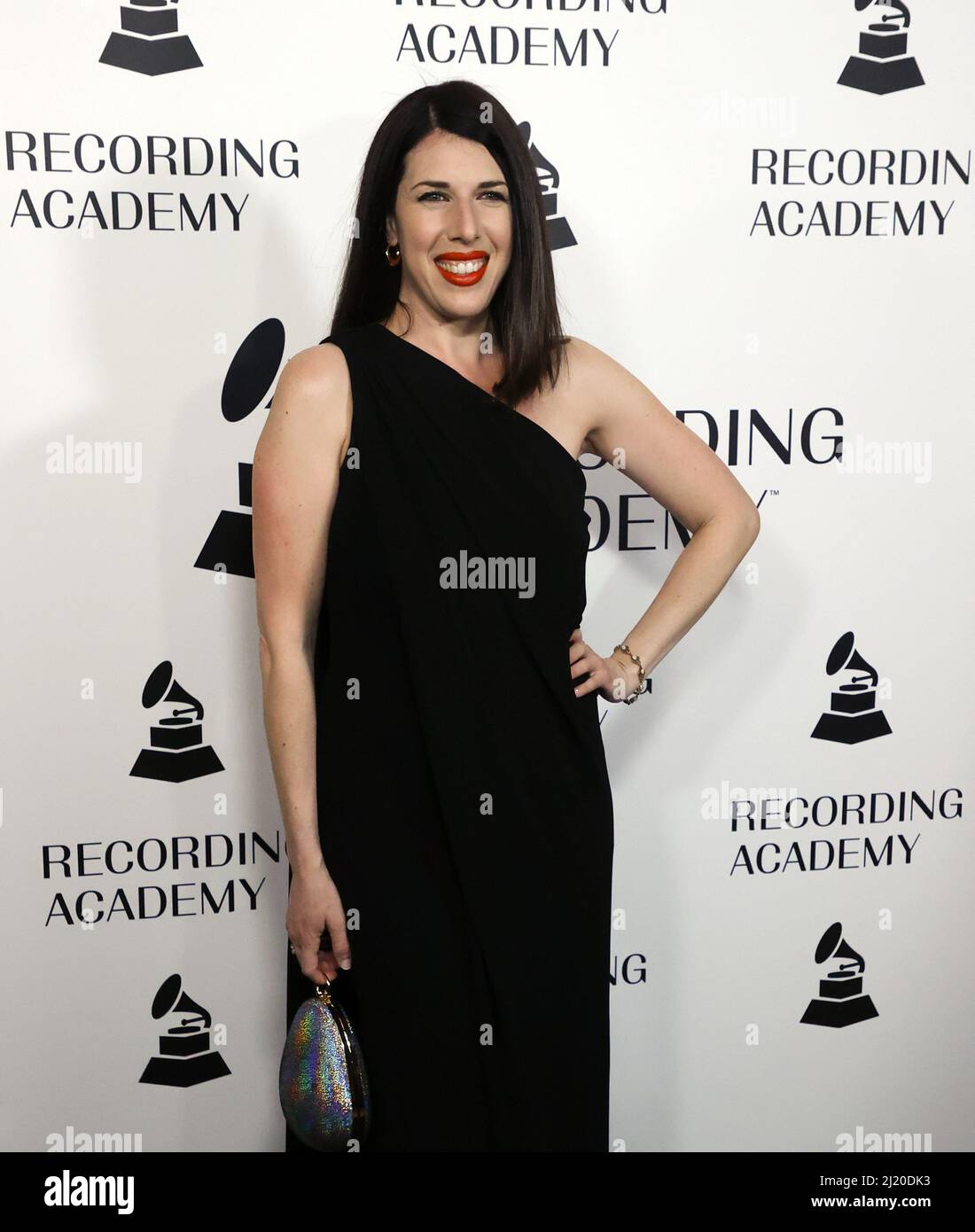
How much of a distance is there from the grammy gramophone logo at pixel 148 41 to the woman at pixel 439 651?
0.52 meters

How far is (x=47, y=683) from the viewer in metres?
1.95

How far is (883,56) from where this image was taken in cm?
203

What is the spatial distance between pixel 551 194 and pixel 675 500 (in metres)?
0.57

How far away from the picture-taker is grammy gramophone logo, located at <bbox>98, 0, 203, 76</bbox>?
1799 mm

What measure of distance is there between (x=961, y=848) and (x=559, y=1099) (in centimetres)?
109

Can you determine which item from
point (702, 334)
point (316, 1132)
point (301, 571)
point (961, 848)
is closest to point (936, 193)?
point (702, 334)

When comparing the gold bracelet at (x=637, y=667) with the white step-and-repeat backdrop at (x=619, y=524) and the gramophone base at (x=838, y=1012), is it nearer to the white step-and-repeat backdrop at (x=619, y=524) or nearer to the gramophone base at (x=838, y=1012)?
the white step-and-repeat backdrop at (x=619, y=524)

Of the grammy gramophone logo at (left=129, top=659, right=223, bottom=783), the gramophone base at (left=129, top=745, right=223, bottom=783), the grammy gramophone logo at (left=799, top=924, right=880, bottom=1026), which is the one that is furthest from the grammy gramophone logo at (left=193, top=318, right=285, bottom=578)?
the grammy gramophone logo at (left=799, top=924, right=880, bottom=1026)

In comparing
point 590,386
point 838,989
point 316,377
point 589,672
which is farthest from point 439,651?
point 838,989

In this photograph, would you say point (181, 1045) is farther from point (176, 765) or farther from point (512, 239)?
point (512, 239)

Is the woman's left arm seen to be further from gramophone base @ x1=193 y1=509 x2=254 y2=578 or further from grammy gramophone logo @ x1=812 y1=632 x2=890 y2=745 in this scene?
gramophone base @ x1=193 y1=509 x2=254 y2=578

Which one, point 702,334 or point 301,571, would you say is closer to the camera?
point 301,571

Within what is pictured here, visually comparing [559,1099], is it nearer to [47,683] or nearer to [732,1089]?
[732,1089]
